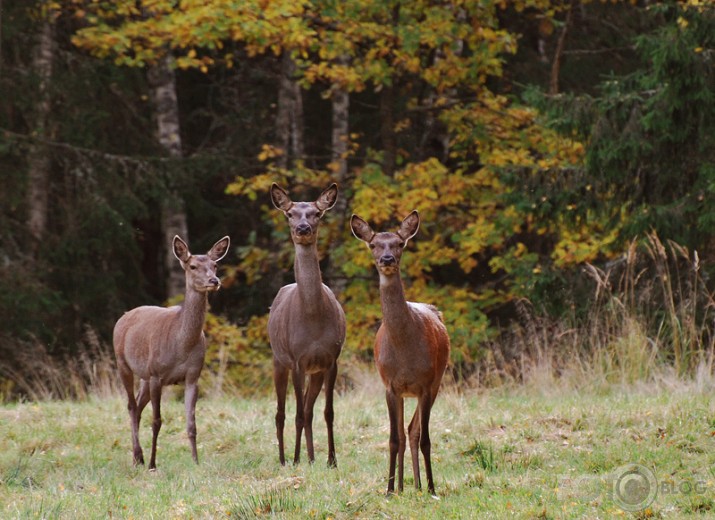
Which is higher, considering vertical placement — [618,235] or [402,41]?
[402,41]

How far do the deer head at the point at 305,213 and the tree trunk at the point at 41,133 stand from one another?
10386 mm

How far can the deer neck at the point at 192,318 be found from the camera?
8.79 meters

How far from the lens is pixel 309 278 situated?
27.6ft

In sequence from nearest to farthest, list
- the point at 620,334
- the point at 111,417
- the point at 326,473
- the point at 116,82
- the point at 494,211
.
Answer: the point at 326,473 < the point at 111,417 < the point at 620,334 < the point at 494,211 < the point at 116,82

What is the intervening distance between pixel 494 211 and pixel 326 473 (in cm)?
1076

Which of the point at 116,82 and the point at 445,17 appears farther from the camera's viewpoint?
the point at 116,82

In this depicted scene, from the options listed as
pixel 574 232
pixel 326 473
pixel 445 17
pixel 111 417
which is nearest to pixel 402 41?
pixel 445 17

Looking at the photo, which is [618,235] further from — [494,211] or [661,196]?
[494,211]

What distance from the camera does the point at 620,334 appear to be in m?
12.1

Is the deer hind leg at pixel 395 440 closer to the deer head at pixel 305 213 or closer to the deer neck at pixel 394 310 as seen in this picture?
the deer neck at pixel 394 310

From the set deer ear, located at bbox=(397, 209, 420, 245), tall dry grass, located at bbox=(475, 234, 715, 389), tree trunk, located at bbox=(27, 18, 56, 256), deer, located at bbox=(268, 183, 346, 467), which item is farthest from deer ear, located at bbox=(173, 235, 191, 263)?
tree trunk, located at bbox=(27, 18, 56, 256)

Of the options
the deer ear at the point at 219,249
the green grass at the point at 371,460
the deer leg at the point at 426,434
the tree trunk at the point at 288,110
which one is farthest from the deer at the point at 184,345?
the tree trunk at the point at 288,110

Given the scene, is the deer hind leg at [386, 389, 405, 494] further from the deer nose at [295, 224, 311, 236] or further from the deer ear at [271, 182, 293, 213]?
the deer ear at [271, 182, 293, 213]

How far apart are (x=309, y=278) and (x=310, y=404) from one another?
1013 mm
